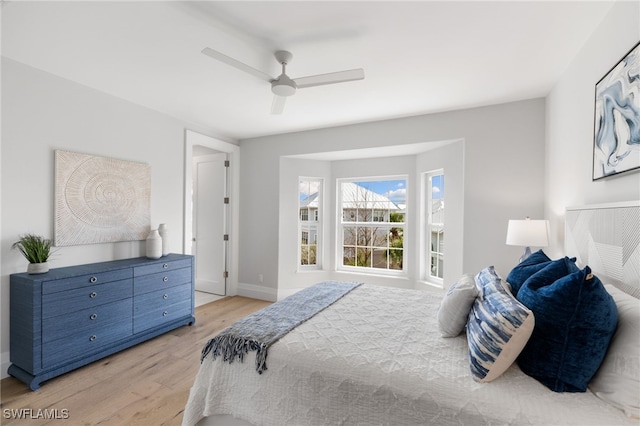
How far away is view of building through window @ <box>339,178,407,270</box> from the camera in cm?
452

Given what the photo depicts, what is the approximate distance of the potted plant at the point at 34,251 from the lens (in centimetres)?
236

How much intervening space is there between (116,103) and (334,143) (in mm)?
2585

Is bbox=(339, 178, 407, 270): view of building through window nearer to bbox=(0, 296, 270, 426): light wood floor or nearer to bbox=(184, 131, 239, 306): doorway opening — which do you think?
bbox=(184, 131, 239, 306): doorway opening

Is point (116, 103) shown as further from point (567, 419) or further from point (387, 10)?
point (567, 419)

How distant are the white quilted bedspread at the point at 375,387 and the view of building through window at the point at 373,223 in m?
2.70

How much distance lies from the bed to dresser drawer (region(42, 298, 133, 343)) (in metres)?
1.52

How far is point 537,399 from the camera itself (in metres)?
1.13

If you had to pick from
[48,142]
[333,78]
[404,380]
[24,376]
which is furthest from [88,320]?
[333,78]

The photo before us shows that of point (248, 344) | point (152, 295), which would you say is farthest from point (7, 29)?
point (248, 344)

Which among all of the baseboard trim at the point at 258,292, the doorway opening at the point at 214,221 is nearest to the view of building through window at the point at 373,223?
the baseboard trim at the point at 258,292

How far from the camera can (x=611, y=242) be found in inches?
62.9

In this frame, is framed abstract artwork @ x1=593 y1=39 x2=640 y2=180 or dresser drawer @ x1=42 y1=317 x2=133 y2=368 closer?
framed abstract artwork @ x1=593 y1=39 x2=640 y2=180

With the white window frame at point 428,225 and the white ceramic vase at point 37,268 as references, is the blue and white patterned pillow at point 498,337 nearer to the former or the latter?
the white window frame at point 428,225

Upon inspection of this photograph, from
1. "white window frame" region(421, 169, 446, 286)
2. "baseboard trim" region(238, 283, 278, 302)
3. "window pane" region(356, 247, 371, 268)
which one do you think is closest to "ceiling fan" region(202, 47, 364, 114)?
"white window frame" region(421, 169, 446, 286)
